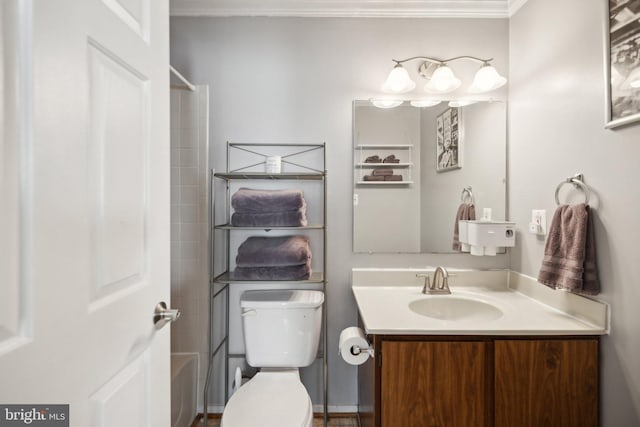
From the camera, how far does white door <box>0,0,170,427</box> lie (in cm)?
45

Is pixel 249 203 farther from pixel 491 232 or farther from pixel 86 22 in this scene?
pixel 491 232

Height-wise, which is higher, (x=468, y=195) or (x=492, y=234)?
(x=468, y=195)

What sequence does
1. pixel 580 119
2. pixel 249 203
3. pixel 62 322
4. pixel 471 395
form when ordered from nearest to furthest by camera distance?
1. pixel 62 322
2. pixel 471 395
3. pixel 580 119
4. pixel 249 203

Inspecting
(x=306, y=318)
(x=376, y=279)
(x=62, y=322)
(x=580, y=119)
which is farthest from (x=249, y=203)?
(x=580, y=119)

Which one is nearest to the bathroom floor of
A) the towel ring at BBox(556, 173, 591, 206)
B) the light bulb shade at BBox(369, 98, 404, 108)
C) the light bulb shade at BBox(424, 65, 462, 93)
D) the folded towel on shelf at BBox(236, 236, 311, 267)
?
the folded towel on shelf at BBox(236, 236, 311, 267)

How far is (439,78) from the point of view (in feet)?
6.02

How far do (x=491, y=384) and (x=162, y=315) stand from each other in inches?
47.2

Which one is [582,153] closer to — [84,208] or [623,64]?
[623,64]

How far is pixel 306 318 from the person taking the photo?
66.4 inches

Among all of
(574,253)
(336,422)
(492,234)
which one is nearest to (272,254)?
(336,422)

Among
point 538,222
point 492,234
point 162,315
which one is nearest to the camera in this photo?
point 162,315

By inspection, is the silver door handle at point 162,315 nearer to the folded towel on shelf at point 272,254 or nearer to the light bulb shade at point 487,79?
the folded towel on shelf at point 272,254

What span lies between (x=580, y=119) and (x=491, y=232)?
0.64 m

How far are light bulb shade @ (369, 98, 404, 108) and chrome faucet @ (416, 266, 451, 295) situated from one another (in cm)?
95
